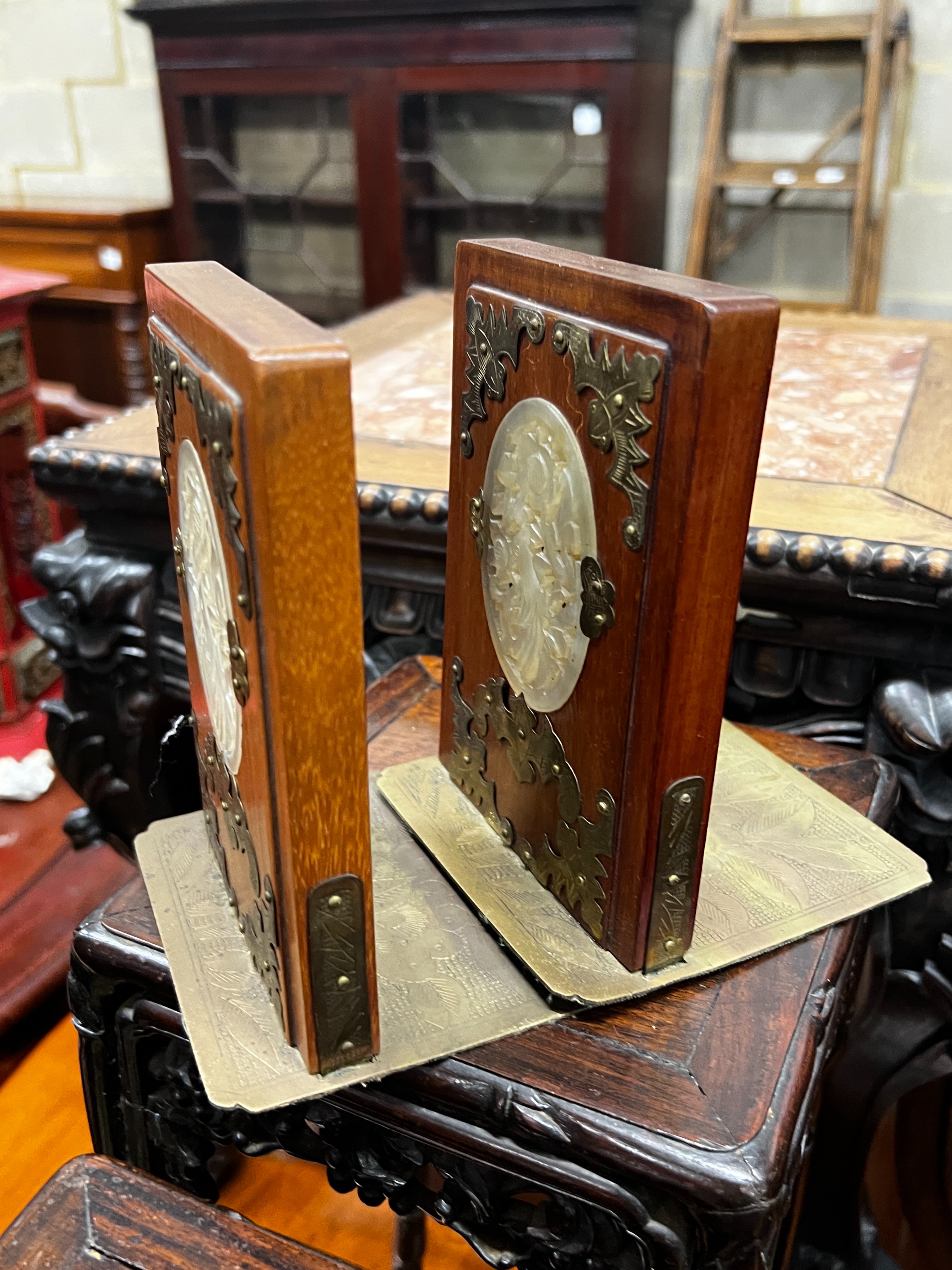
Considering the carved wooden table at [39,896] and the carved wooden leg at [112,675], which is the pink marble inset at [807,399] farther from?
the carved wooden table at [39,896]

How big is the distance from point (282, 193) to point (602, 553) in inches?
91.3

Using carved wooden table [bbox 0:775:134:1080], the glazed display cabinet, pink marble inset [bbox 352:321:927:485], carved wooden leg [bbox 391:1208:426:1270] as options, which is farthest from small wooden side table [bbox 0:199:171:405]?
carved wooden leg [bbox 391:1208:426:1270]

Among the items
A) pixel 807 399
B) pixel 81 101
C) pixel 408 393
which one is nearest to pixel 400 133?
pixel 81 101

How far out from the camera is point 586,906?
59cm

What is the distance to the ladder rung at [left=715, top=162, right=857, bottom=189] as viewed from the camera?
2.12 meters

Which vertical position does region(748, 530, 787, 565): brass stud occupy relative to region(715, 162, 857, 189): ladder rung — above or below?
below

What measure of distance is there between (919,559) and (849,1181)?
2.00 feet

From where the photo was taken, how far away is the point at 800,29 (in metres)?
2.07

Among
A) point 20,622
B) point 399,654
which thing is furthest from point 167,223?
point 399,654

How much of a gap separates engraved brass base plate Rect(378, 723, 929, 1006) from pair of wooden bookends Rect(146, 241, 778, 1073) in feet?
0.06

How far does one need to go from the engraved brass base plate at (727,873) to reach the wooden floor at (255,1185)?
1.92 ft

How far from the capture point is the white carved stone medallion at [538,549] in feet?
1.76

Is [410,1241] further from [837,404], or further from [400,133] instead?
[400,133]

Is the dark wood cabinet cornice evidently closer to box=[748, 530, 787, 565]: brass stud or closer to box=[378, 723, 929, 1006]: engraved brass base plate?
box=[748, 530, 787, 565]: brass stud
